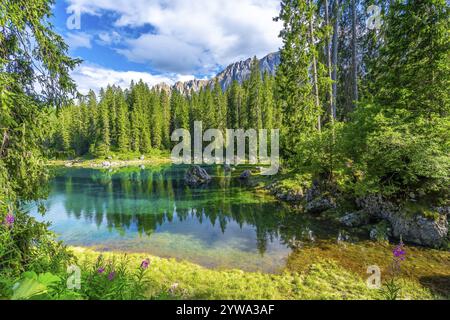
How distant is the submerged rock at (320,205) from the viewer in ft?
48.0

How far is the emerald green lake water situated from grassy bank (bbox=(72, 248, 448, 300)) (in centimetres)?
79

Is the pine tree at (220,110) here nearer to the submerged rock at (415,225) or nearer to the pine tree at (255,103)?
the pine tree at (255,103)

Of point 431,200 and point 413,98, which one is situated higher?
point 413,98

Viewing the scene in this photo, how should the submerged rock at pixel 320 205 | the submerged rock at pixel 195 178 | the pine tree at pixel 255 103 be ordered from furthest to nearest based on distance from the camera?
1. the pine tree at pixel 255 103
2. the submerged rock at pixel 195 178
3. the submerged rock at pixel 320 205

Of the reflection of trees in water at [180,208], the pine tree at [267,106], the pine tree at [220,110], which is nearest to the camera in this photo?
the reflection of trees in water at [180,208]

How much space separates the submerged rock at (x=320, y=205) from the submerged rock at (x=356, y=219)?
204cm

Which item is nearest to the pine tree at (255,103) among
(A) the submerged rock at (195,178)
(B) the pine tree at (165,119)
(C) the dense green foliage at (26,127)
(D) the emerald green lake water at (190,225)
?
(A) the submerged rock at (195,178)

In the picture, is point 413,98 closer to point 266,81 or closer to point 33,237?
point 33,237

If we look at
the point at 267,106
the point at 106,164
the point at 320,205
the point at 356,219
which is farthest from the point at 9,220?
the point at 106,164

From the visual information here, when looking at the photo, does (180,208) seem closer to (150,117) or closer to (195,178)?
(195,178)

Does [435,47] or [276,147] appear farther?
[276,147]
